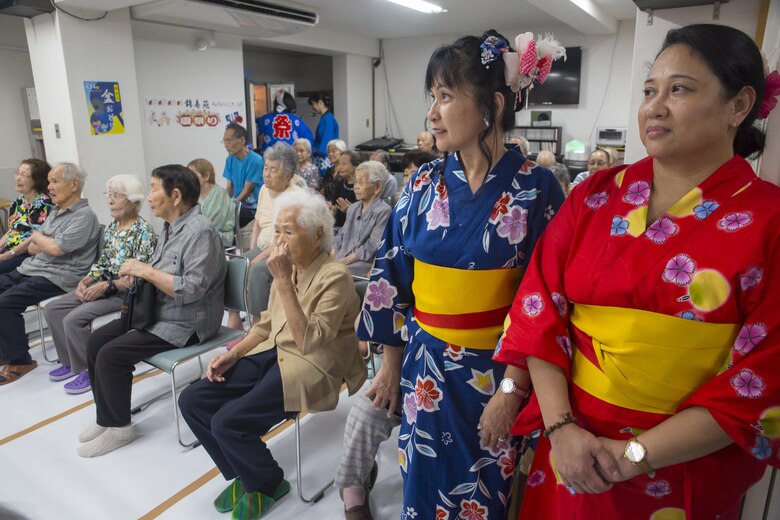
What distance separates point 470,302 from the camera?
47.0 inches

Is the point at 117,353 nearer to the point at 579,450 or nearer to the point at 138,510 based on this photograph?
the point at 138,510

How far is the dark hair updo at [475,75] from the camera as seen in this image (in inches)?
46.4

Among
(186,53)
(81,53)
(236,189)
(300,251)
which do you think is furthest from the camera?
(186,53)

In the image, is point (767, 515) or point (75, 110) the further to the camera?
point (75, 110)

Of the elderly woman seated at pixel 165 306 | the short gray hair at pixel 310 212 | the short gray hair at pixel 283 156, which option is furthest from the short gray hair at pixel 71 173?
the short gray hair at pixel 310 212

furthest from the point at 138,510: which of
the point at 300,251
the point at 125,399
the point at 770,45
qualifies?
the point at 770,45

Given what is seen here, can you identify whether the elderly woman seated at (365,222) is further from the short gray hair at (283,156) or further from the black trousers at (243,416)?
the black trousers at (243,416)

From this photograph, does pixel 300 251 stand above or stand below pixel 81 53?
below

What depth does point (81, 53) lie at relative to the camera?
419 centimetres

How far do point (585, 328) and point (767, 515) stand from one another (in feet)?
2.92

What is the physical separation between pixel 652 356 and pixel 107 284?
267 cm

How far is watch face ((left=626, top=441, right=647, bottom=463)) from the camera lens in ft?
2.77

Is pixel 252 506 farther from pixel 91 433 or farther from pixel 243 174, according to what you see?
pixel 243 174

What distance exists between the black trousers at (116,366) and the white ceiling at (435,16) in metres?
4.18
